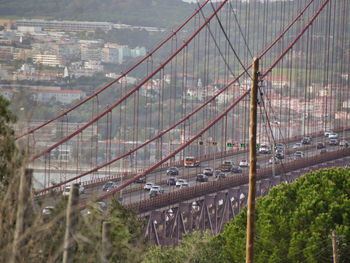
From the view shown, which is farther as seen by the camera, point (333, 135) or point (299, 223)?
point (333, 135)

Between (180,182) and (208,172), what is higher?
(180,182)

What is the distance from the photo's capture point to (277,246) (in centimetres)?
3050

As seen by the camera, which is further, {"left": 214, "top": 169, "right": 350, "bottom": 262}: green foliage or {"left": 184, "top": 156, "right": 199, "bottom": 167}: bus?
{"left": 184, "top": 156, "right": 199, "bottom": 167}: bus

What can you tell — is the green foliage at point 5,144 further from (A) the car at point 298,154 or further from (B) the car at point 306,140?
(B) the car at point 306,140

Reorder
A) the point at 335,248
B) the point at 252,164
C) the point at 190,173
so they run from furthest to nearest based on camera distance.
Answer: the point at 190,173 → the point at 335,248 → the point at 252,164

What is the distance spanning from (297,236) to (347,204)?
77.4 inches

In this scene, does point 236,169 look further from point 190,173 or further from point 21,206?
point 21,206

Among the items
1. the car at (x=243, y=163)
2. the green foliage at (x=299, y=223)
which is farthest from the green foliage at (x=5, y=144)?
the car at (x=243, y=163)

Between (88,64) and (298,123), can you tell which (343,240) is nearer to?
(298,123)

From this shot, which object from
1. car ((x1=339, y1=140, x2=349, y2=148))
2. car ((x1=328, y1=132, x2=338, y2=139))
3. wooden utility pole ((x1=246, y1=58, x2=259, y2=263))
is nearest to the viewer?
wooden utility pole ((x1=246, y1=58, x2=259, y2=263))

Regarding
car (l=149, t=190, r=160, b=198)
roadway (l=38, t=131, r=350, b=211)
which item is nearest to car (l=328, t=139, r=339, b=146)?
roadway (l=38, t=131, r=350, b=211)

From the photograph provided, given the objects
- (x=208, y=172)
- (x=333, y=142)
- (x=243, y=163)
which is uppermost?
Answer: (x=333, y=142)

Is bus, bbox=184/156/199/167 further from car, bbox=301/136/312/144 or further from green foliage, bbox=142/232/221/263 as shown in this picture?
green foliage, bbox=142/232/221/263

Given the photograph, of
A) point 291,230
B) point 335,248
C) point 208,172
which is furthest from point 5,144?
point 208,172
